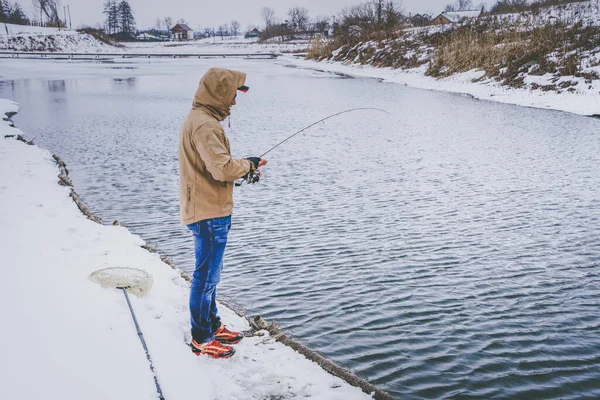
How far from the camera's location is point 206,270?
4.10 m

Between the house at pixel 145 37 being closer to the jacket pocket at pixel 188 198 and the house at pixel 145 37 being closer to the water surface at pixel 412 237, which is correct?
the water surface at pixel 412 237

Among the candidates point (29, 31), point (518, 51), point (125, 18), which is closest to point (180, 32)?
point (125, 18)

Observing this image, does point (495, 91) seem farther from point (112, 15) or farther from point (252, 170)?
point (112, 15)

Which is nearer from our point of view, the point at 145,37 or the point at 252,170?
the point at 252,170

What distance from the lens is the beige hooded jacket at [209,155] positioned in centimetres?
375

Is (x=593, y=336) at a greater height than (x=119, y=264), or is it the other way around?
(x=119, y=264)

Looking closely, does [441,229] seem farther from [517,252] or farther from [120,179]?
[120,179]

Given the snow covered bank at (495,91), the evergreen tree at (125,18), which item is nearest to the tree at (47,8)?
the evergreen tree at (125,18)

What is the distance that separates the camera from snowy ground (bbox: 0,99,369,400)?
378cm

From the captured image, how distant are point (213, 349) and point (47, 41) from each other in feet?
319

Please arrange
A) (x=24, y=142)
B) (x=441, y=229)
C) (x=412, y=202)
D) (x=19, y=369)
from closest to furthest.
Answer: (x=19, y=369) < (x=441, y=229) < (x=412, y=202) < (x=24, y=142)

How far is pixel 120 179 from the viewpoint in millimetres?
11453

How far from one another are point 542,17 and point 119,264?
36346 millimetres

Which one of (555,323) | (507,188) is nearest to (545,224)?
(507,188)
